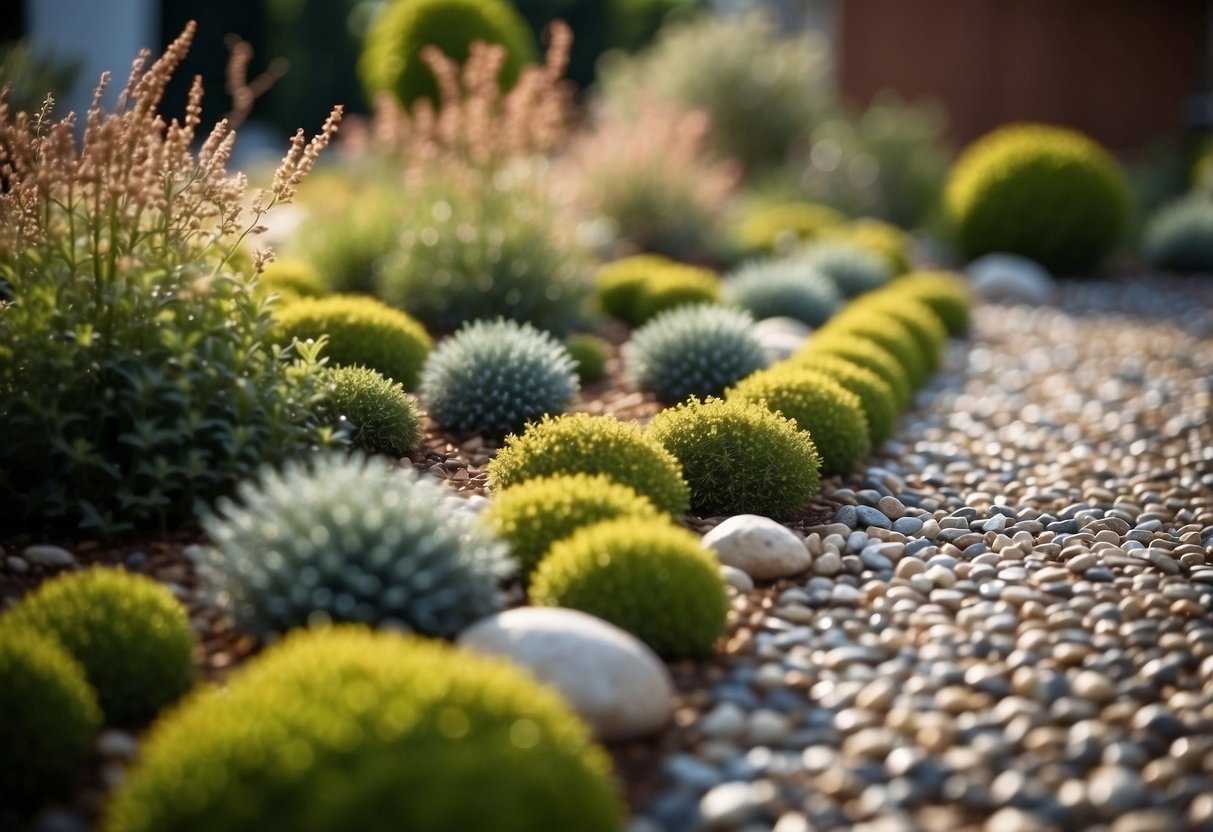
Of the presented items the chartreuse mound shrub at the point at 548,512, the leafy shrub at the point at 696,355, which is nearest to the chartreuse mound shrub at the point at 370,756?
the chartreuse mound shrub at the point at 548,512

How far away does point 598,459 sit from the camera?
418 centimetres

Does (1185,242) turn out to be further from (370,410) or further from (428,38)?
(370,410)

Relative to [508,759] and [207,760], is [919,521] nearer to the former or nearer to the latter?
[508,759]

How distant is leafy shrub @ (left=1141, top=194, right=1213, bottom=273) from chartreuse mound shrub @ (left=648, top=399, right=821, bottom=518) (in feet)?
26.0

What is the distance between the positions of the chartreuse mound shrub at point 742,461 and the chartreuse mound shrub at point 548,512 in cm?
74

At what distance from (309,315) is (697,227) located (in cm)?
534

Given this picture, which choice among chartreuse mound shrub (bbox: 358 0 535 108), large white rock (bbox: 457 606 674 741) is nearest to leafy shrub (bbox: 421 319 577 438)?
large white rock (bbox: 457 606 674 741)

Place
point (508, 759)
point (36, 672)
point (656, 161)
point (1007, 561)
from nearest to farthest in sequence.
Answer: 1. point (508, 759)
2. point (36, 672)
3. point (1007, 561)
4. point (656, 161)

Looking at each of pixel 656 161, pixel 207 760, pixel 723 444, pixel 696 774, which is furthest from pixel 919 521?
pixel 656 161

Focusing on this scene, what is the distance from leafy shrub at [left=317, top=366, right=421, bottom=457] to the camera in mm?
4570

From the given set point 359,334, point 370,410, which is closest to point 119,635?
point 370,410

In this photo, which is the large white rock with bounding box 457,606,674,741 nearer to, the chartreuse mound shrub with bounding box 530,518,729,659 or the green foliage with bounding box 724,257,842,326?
the chartreuse mound shrub with bounding box 530,518,729,659

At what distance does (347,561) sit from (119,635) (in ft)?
1.95

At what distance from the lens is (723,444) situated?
14.9 ft
